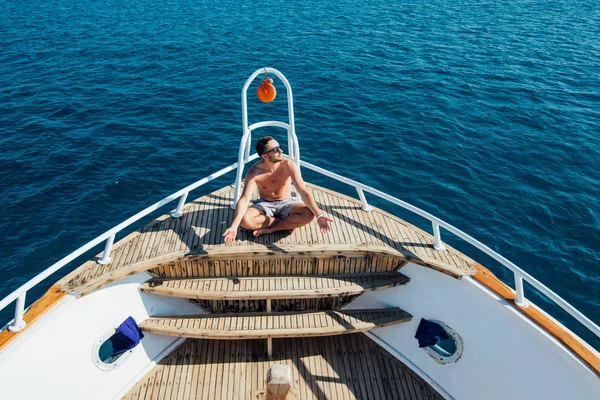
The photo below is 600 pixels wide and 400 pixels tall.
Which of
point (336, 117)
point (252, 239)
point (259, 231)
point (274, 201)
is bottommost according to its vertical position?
point (252, 239)

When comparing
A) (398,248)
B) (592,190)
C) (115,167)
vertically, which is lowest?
(398,248)

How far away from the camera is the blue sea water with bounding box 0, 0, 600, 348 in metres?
13.8

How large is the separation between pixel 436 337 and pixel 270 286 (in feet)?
9.85

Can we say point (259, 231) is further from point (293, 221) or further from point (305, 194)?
point (305, 194)

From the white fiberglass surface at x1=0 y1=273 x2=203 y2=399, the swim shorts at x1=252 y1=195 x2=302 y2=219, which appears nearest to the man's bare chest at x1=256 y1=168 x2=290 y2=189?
the swim shorts at x1=252 y1=195 x2=302 y2=219

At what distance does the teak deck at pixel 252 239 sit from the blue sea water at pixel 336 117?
221 inches

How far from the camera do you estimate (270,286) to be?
7742 mm

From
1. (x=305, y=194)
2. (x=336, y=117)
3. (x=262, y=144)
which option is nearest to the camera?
(x=262, y=144)

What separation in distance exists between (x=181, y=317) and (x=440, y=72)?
20.3 m

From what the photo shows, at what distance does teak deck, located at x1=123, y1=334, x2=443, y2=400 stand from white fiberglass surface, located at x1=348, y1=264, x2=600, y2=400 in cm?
40

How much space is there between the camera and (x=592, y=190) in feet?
49.5

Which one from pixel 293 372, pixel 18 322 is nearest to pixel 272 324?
pixel 293 372

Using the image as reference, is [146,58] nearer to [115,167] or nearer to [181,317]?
[115,167]

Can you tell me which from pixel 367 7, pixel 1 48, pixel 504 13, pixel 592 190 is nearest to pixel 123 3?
pixel 1 48
